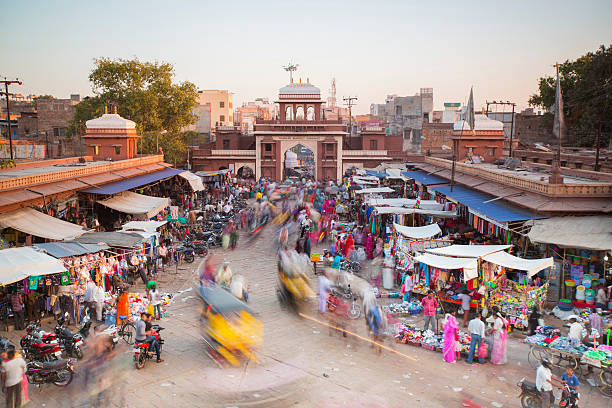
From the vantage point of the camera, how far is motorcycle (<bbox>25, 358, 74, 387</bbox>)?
28.5 ft

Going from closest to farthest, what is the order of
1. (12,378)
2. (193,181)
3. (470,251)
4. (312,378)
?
(12,378), (312,378), (470,251), (193,181)

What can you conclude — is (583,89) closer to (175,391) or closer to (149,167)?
(149,167)

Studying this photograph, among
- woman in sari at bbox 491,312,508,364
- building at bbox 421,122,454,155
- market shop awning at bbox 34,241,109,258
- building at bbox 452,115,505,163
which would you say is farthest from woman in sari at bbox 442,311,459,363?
building at bbox 421,122,454,155

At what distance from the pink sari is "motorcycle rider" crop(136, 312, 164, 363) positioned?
5345mm

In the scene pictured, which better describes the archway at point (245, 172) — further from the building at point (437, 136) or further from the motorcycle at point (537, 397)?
the motorcycle at point (537, 397)

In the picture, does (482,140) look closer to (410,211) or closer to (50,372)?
(410,211)

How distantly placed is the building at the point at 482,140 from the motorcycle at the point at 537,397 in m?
24.7

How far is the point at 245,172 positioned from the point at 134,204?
33197 millimetres

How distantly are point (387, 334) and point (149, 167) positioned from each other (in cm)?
1993

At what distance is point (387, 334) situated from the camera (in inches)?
445

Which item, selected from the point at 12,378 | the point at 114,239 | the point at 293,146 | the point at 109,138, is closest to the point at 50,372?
the point at 12,378

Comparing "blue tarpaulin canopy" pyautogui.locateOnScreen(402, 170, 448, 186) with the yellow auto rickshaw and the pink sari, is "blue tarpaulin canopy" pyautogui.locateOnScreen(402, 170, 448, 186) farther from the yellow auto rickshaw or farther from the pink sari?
the yellow auto rickshaw

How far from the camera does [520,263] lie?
38.5 feet

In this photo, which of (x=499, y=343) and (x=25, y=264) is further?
(x=25, y=264)
